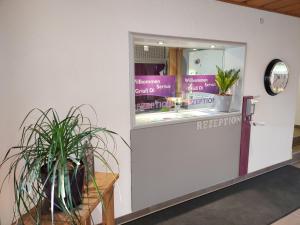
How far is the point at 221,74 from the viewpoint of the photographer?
2820mm

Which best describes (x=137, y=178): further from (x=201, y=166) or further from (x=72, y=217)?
(x=72, y=217)

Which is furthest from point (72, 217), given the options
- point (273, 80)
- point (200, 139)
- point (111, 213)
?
point (273, 80)

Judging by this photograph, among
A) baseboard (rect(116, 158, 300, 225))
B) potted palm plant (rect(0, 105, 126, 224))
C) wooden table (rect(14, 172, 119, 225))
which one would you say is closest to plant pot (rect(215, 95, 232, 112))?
baseboard (rect(116, 158, 300, 225))

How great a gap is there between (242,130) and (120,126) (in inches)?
67.5

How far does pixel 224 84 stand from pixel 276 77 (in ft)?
2.94

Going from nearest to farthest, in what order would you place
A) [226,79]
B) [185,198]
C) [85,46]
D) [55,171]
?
[55,171] < [85,46] < [185,198] < [226,79]

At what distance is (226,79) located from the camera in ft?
9.18

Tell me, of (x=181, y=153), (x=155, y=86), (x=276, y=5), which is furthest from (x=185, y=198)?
(x=276, y=5)

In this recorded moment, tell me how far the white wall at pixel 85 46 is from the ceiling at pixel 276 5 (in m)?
0.08

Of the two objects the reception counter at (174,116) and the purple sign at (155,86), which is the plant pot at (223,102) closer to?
the reception counter at (174,116)

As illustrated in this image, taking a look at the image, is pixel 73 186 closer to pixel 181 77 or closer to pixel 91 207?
pixel 91 207

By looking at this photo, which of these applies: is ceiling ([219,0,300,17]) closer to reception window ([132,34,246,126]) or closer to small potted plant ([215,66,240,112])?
reception window ([132,34,246,126])

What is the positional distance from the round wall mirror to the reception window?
0.50 m

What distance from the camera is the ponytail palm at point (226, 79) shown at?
2.79 m
